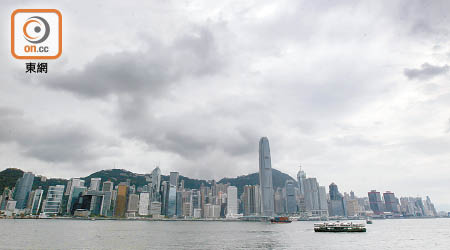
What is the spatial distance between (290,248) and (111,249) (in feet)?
152

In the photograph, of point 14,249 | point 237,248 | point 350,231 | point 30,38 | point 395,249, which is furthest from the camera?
point 350,231

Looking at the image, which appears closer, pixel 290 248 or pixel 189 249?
pixel 189 249

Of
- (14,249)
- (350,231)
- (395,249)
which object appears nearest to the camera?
(14,249)

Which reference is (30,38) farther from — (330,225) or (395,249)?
(330,225)

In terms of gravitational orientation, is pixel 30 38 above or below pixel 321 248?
above

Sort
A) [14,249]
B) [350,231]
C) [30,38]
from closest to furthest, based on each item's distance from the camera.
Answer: [30,38] → [14,249] → [350,231]

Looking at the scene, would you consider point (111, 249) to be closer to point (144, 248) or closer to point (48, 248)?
point (144, 248)

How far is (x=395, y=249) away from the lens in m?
78.0

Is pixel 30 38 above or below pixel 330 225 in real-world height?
above

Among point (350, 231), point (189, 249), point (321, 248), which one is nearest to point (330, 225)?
point (350, 231)

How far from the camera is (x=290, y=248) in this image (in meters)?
76.2

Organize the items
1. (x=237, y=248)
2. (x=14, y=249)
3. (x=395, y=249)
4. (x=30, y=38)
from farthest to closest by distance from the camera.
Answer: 1. (x=395, y=249)
2. (x=237, y=248)
3. (x=14, y=249)
4. (x=30, y=38)

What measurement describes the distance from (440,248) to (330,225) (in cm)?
6693

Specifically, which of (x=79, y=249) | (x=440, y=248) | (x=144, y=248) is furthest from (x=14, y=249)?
(x=440, y=248)
